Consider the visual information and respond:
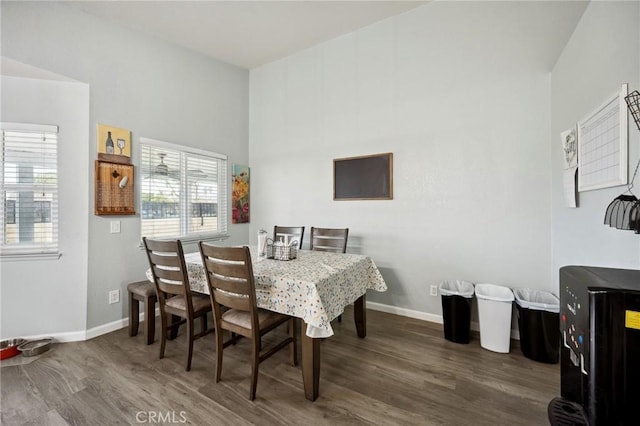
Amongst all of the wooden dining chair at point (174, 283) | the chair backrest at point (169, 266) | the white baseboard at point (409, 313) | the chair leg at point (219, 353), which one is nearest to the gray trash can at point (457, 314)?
the white baseboard at point (409, 313)

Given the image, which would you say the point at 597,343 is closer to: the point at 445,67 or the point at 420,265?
the point at 420,265

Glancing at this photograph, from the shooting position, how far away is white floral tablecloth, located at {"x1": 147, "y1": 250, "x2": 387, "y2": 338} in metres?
1.61

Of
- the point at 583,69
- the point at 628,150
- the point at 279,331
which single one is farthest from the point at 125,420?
the point at 583,69

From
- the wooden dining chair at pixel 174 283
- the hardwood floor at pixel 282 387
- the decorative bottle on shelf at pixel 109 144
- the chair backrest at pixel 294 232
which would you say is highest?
the decorative bottle on shelf at pixel 109 144

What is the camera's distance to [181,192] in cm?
344

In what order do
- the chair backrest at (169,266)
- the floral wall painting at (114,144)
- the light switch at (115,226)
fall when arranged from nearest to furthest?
the chair backrest at (169,266)
the floral wall painting at (114,144)
the light switch at (115,226)

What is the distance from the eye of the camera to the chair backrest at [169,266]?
196 cm

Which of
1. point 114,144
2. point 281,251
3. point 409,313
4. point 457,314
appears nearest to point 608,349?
point 457,314

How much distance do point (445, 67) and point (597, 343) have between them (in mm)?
2857

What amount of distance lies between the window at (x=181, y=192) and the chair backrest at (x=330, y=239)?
167cm

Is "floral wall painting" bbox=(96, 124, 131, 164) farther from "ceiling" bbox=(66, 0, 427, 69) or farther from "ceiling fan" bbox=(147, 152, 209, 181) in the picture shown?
"ceiling" bbox=(66, 0, 427, 69)

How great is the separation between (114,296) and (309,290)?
8.02 ft

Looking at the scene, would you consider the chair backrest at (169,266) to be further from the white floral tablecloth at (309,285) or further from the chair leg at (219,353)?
the chair leg at (219,353)

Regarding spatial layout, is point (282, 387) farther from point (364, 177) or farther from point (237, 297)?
point (364, 177)
